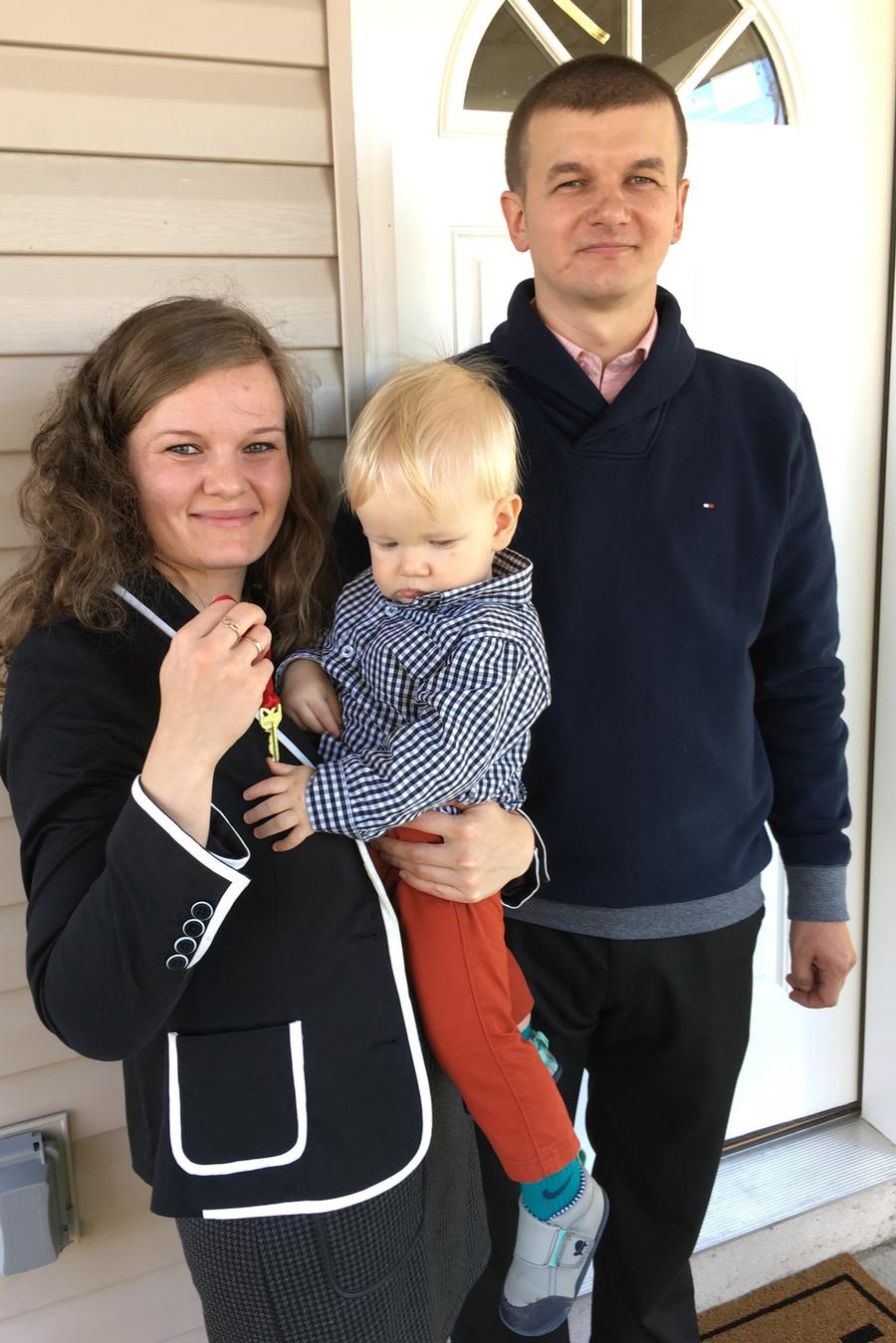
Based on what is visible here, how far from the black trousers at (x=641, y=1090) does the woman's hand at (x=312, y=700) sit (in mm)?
→ 518

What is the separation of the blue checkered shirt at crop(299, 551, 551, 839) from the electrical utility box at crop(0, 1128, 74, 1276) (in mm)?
911

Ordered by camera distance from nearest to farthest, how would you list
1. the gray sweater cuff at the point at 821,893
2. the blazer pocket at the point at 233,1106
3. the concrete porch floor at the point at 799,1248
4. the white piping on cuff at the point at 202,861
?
the white piping on cuff at the point at 202,861 < the blazer pocket at the point at 233,1106 < the gray sweater cuff at the point at 821,893 < the concrete porch floor at the point at 799,1248

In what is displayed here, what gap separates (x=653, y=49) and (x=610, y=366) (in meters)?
0.77

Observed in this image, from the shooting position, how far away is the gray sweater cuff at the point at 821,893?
175 cm

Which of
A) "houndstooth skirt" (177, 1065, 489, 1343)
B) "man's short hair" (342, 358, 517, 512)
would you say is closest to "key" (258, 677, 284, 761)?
"man's short hair" (342, 358, 517, 512)

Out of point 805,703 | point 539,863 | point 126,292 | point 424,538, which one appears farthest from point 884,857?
point 126,292

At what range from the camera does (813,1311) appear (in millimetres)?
2055

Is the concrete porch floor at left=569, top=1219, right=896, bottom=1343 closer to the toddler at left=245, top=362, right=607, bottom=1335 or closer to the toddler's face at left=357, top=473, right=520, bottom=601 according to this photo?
the toddler at left=245, top=362, right=607, bottom=1335

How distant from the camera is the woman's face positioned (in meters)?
1.21

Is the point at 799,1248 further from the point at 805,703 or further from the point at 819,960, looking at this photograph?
the point at 805,703

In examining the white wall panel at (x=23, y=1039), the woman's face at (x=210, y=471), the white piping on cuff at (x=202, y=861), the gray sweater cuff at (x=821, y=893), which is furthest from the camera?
the gray sweater cuff at (x=821, y=893)

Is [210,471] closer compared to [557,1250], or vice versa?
[210,471]

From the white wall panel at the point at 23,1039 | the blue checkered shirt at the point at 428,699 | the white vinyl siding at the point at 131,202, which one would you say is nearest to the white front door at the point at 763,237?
the white vinyl siding at the point at 131,202

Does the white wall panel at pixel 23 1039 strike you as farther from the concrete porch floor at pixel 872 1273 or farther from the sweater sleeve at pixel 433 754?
the concrete porch floor at pixel 872 1273
